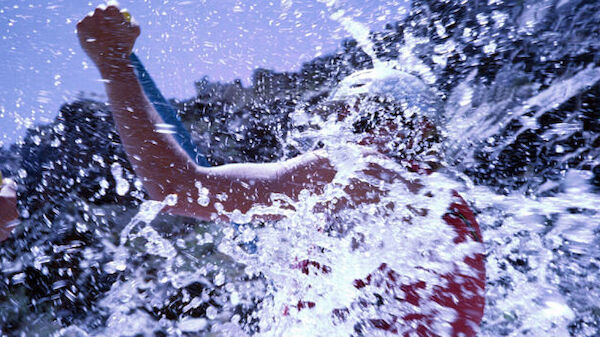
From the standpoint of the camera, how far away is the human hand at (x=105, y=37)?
162cm

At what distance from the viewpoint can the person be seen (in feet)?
5.23

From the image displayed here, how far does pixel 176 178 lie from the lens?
5.16 ft

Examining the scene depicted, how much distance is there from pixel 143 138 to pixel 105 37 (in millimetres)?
426

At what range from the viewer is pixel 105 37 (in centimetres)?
165

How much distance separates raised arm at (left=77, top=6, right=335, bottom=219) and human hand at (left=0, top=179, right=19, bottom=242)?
1.04 m

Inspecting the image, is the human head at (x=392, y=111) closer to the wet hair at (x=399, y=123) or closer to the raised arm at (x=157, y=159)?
the wet hair at (x=399, y=123)

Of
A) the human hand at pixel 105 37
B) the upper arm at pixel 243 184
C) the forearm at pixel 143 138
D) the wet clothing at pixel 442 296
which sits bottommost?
the wet clothing at pixel 442 296

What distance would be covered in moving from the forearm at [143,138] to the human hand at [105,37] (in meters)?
0.02

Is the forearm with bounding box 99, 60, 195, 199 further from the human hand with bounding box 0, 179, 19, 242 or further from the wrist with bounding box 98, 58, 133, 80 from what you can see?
the human hand with bounding box 0, 179, 19, 242

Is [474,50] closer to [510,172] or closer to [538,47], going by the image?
[538,47]

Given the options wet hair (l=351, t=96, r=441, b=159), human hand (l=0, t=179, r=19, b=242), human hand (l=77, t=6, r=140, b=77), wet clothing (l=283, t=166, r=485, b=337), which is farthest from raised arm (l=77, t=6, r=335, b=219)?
human hand (l=0, t=179, r=19, b=242)

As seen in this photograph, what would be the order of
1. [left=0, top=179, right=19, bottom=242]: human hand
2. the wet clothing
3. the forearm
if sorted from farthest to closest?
[left=0, top=179, right=19, bottom=242]: human hand < the wet clothing < the forearm

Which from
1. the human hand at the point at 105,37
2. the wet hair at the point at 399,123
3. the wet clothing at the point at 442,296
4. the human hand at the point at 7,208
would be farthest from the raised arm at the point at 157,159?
the human hand at the point at 7,208

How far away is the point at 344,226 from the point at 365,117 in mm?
516
